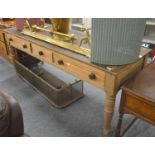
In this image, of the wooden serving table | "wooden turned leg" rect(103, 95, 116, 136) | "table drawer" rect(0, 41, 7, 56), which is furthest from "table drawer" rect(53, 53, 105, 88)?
"table drawer" rect(0, 41, 7, 56)

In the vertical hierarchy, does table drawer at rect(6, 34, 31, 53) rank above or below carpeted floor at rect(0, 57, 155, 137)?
above

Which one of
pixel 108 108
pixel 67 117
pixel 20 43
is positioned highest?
pixel 20 43

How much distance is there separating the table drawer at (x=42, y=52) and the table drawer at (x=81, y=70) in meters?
0.07

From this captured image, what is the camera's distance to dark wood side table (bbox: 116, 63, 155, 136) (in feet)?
3.56

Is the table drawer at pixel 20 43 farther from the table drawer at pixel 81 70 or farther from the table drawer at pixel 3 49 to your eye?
the table drawer at pixel 3 49

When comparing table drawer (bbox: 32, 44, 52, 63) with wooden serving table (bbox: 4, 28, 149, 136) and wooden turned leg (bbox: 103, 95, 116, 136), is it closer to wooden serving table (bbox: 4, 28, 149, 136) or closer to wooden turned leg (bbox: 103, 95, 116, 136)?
wooden serving table (bbox: 4, 28, 149, 136)

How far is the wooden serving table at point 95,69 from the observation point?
46.6 inches

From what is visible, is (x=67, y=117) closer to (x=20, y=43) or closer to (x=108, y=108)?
(x=108, y=108)

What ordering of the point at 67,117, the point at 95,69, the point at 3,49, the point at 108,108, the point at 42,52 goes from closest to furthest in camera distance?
1. the point at 95,69
2. the point at 108,108
3. the point at 42,52
4. the point at 67,117
5. the point at 3,49

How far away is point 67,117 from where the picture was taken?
1785mm

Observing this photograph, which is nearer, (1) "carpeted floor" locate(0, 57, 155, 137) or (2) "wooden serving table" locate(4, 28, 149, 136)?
(2) "wooden serving table" locate(4, 28, 149, 136)

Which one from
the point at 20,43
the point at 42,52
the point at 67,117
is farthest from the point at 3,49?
the point at 67,117

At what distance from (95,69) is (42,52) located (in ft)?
2.01

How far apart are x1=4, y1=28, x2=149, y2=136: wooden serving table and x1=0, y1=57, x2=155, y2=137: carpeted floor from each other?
0.25 m
